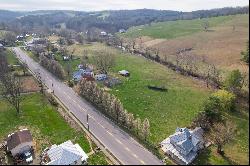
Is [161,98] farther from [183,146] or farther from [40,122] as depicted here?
[183,146]

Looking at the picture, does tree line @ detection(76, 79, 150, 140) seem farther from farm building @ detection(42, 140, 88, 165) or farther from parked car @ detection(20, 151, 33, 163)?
parked car @ detection(20, 151, 33, 163)

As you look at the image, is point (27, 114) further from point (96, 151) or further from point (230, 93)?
point (230, 93)

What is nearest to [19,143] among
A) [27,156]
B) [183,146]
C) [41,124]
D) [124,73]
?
[27,156]

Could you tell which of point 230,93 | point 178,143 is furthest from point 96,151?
point 230,93

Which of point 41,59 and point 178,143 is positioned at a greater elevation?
point 41,59

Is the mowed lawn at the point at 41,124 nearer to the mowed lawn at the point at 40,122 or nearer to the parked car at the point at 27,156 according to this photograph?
the mowed lawn at the point at 40,122

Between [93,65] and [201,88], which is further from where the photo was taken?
[93,65]
